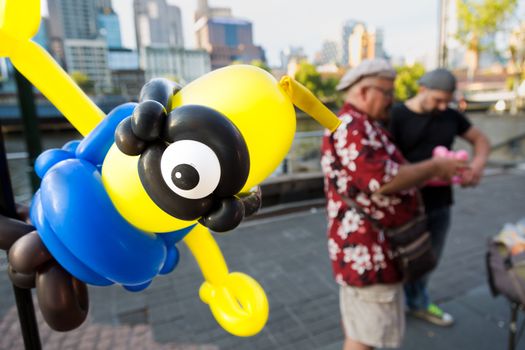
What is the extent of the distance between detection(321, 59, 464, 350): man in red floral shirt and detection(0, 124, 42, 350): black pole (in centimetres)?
126

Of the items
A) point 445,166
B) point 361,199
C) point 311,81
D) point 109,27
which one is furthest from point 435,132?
point 109,27

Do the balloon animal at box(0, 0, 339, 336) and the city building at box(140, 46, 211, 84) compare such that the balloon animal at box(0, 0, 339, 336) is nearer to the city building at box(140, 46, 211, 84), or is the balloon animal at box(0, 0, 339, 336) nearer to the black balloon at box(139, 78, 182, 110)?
the black balloon at box(139, 78, 182, 110)

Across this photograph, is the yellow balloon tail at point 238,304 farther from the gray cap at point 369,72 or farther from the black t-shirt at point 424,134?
the black t-shirt at point 424,134

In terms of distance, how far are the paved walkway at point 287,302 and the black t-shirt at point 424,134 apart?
107cm

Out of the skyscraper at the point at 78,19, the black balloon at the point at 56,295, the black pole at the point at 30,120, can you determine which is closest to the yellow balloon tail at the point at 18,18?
the black balloon at the point at 56,295

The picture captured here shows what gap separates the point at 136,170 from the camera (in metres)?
0.62

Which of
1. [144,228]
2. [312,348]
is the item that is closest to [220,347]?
[312,348]

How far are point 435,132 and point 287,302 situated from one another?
6.15ft

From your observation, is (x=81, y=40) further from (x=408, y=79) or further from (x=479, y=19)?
(x=479, y=19)

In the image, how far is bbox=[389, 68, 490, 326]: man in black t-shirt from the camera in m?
2.22

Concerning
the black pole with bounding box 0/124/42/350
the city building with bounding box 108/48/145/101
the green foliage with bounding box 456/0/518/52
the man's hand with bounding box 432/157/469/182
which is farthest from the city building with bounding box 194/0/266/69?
the city building with bounding box 108/48/145/101

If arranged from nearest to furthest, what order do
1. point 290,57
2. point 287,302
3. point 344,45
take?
1. point 290,57
2. point 287,302
3. point 344,45

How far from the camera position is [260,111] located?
0.61 metres

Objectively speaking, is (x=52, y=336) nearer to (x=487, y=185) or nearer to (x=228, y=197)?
(x=228, y=197)
